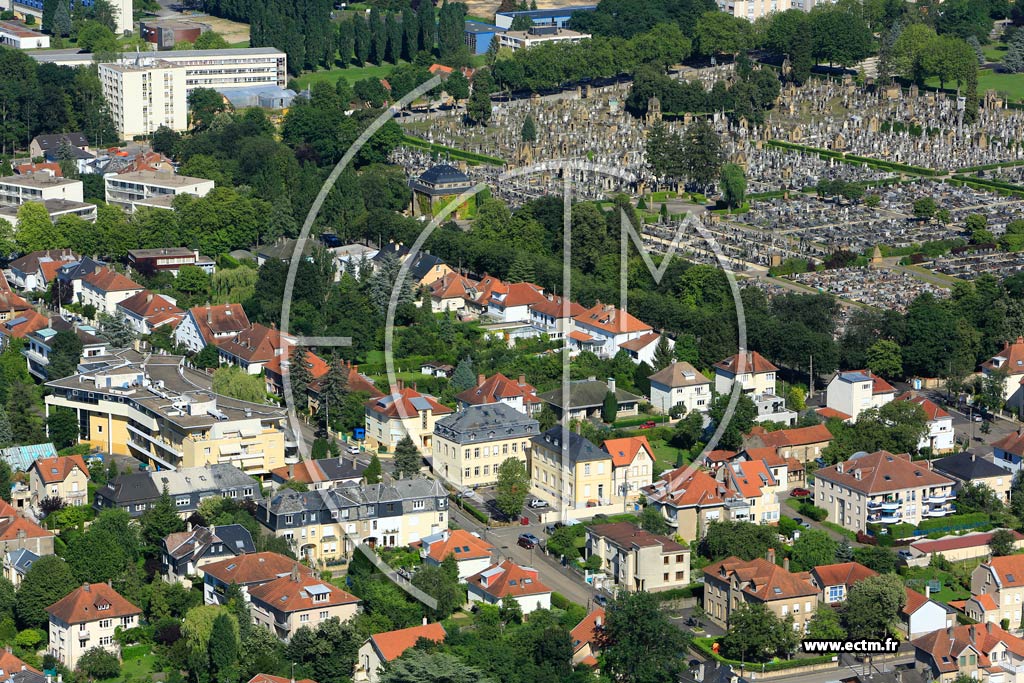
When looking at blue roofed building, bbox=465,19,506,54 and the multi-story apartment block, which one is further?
blue roofed building, bbox=465,19,506,54

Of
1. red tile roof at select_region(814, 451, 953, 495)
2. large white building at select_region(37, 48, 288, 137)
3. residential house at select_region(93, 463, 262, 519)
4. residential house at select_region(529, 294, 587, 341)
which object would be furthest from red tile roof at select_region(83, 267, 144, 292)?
large white building at select_region(37, 48, 288, 137)

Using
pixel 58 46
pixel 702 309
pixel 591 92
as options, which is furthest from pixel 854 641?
pixel 58 46

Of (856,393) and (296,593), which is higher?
(856,393)

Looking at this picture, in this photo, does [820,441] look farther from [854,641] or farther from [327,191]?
[327,191]

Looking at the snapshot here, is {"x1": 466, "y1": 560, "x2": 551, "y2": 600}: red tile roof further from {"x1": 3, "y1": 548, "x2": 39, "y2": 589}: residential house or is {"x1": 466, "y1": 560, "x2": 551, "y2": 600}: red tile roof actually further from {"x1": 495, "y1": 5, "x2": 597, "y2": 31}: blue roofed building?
{"x1": 495, "y1": 5, "x2": 597, "y2": 31}: blue roofed building

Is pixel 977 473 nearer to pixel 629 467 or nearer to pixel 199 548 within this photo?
pixel 629 467

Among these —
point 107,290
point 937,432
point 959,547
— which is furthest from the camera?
point 107,290

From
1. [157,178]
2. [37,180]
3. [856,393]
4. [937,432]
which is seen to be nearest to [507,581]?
[937,432]
